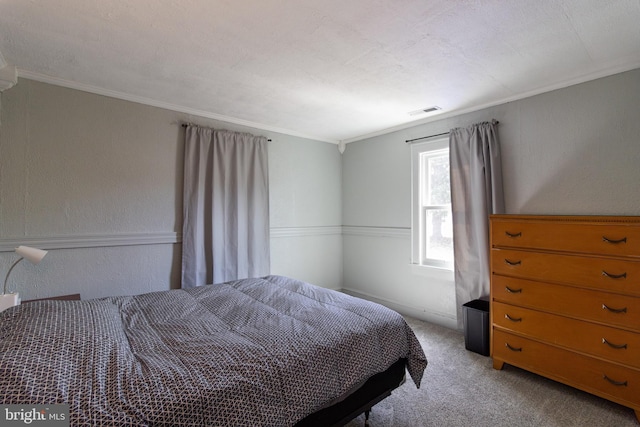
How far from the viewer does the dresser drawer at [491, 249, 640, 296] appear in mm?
1881

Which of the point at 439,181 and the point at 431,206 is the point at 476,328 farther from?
the point at 439,181

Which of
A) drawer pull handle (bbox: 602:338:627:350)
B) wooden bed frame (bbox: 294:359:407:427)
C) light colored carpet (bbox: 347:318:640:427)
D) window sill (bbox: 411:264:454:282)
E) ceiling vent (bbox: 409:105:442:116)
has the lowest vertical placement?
light colored carpet (bbox: 347:318:640:427)

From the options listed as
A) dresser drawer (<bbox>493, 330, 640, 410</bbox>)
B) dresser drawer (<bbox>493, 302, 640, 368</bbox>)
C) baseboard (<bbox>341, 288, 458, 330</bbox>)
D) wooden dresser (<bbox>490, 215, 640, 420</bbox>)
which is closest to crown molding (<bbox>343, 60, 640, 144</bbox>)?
wooden dresser (<bbox>490, 215, 640, 420</bbox>)

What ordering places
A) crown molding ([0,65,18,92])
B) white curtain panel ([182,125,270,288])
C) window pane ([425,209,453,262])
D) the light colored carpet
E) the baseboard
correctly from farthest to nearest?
window pane ([425,209,453,262]) → the baseboard → white curtain panel ([182,125,270,288]) → crown molding ([0,65,18,92]) → the light colored carpet

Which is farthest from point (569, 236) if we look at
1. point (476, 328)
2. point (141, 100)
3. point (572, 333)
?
point (141, 100)

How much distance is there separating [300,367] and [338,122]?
9.63ft

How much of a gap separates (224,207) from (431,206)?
7.96 ft

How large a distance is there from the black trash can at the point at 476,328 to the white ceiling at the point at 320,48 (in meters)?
2.05

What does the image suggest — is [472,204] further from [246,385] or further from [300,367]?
[246,385]

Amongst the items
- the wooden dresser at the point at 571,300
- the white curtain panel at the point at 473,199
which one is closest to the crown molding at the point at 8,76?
the white curtain panel at the point at 473,199

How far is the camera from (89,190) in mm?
2613

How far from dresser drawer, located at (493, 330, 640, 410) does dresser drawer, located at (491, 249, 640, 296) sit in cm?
51

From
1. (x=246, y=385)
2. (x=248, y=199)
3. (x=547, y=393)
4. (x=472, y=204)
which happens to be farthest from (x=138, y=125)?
(x=547, y=393)

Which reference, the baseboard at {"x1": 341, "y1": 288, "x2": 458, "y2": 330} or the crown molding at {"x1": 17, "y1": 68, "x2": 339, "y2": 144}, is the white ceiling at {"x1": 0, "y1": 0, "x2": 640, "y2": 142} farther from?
the baseboard at {"x1": 341, "y1": 288, "x2": 458, "y2": 330}
